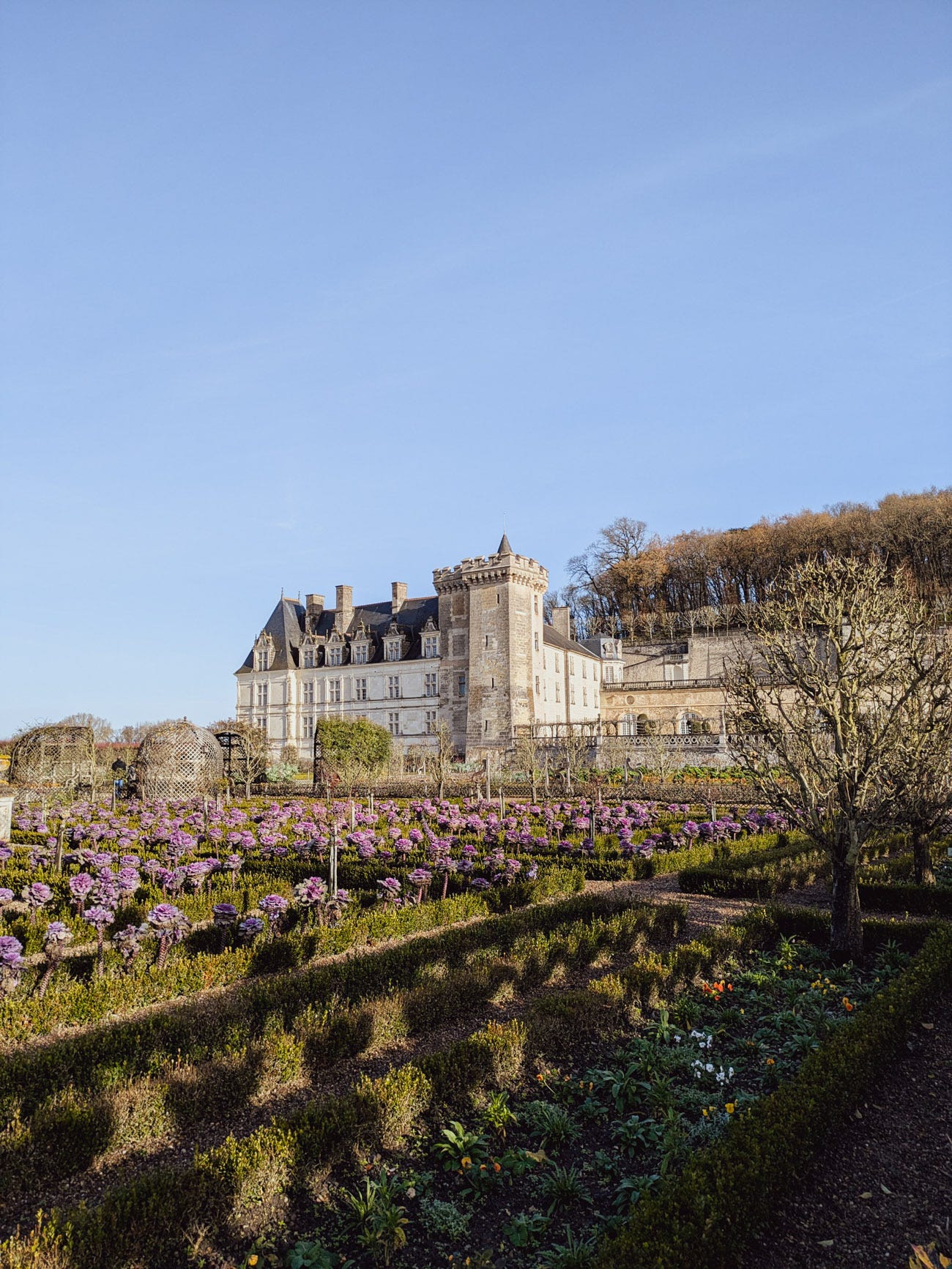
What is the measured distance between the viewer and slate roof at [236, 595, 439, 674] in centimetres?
4797

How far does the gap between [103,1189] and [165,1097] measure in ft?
2.27

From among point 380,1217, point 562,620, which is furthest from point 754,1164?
point 562,620

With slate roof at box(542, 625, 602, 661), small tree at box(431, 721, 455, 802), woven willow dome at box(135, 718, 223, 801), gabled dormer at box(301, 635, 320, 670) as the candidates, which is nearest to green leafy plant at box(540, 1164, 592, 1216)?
small tree at box(431, 721, 455, 802)

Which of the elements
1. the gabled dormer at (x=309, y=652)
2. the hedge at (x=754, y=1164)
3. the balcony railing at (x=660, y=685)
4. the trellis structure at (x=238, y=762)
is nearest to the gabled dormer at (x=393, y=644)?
the gabled dormer at (x=309, y=652)

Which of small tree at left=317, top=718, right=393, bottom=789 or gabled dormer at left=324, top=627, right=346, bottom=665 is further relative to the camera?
gabled dormer at left=324, top=627, right=346, bottom=665

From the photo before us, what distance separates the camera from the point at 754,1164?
4.04m

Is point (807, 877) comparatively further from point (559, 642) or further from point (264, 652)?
point (264, 652)

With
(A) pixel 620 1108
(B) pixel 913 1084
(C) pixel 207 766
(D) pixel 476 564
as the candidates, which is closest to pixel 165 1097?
(A) pixel 620 1108

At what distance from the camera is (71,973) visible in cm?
805

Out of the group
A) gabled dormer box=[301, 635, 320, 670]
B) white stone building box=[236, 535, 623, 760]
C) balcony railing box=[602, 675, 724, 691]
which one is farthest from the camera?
gabled dormer box=[301, 635, 320, 670]

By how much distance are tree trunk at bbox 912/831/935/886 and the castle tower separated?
2816 centimetres

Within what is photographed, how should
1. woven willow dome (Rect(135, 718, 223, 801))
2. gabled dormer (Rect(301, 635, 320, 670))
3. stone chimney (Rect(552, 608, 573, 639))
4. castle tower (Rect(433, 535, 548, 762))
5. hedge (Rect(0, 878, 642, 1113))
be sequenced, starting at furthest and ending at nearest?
gabled dormer (Rect(301, 635, 320, 670)), stone chimney (Rect(552, 608, 573, 639)), castle tower (Rect(433, 535, 548, 762)), woven willow dome (Rect(135, 718, 223, 801)), hedge (Rect(0, 878, 642, 1113))

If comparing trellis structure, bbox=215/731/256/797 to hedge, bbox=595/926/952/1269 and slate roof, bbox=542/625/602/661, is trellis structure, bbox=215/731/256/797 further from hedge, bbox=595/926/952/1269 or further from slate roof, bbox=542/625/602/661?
hedge, bbox=595/926/952/1269

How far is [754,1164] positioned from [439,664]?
40905 millimetres
